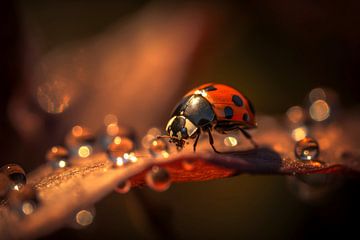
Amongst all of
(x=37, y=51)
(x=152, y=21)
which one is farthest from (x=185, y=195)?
(x=152, y=21)

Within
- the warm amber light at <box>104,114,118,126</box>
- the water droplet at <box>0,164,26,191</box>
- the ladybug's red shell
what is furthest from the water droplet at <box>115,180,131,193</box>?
the warm amber light at <box>104,114,118,126</box>

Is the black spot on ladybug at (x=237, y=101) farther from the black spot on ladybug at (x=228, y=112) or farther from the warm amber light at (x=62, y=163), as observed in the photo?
the warm amber light at (x=62, y=163)

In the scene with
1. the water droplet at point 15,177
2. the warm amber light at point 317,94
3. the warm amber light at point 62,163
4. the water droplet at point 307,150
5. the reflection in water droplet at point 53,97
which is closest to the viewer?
the water droplet at point 15,177

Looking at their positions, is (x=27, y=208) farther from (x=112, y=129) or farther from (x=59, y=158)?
(x=112, y=129)

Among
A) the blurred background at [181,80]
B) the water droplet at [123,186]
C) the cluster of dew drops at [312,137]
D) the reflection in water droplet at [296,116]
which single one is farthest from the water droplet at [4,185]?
the reflection in water droplet at [296,116]

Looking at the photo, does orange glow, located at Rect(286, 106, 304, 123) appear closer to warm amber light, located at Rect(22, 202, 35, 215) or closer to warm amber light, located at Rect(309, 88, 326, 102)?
warm amber light, located at Rect(309, 88, 326, 102)

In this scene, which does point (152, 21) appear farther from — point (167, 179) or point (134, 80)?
point (167, 179)

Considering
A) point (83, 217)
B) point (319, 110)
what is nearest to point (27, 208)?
point (83, 217)

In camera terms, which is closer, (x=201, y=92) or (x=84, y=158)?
(x=84, y=158)
